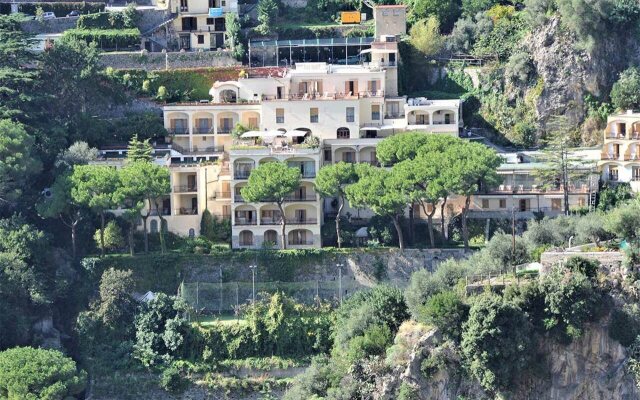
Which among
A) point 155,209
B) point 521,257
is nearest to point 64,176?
point 155,209

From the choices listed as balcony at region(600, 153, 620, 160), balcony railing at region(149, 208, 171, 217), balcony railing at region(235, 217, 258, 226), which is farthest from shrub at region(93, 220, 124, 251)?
balcony at region(600, 153, 620, 160)

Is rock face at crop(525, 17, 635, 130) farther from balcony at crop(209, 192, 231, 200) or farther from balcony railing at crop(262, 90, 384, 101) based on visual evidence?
balcony at crop(209, 192, 231, 200)

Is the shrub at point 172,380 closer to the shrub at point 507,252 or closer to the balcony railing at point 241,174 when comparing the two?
the balcony railing at point 241,174

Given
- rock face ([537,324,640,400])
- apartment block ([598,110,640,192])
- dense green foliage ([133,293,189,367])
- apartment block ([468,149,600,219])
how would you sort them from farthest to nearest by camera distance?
apartment block ([598,110,640,192]) → apartment block ([468,149,600,219]) → dense green foliage ([133,293,189,367]) → rock face ([537,324,640,400])

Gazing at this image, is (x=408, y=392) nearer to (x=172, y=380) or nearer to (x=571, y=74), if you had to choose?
(x=172, y=380)

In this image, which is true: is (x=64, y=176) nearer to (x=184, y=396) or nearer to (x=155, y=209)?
(x=155, y=209)

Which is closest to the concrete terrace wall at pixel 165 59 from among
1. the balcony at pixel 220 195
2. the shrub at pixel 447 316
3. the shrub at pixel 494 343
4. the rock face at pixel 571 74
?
the balcony at pixel 220 195

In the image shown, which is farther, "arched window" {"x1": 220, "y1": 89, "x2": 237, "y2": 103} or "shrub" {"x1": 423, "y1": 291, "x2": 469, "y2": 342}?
"arched window" {"x1": 220, "y1": 89, "x2": 237, "y2": 103}
